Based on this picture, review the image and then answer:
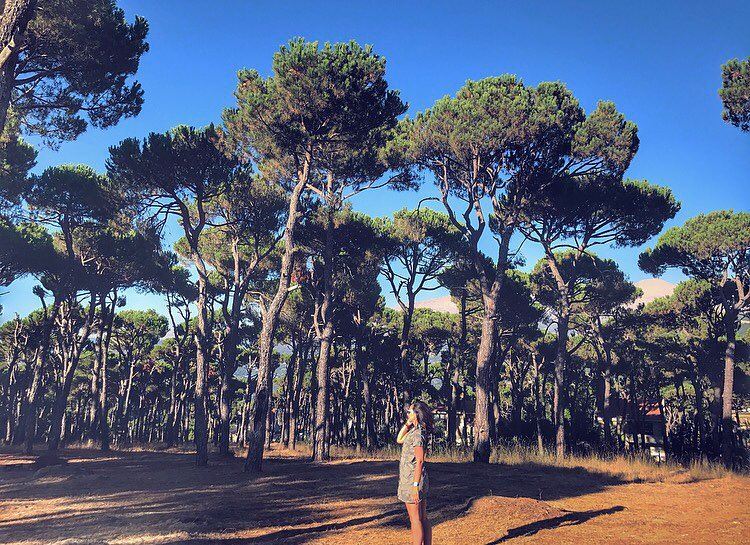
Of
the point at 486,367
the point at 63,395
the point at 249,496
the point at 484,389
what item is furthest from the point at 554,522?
the point at 63,395

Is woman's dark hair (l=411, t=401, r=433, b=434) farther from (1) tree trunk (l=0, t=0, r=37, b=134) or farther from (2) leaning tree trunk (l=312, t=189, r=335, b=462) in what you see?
(2) leaning tree trunk (l=312, t=189, r=335, b=462)

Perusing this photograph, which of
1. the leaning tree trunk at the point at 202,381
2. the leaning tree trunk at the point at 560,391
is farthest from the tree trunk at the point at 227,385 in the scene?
the leaning tree trunk at the point at 560,391

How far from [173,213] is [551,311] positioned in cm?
2126

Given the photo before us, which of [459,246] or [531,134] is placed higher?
[531,134]

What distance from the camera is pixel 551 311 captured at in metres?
29.9

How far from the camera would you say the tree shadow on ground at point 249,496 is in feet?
25.2

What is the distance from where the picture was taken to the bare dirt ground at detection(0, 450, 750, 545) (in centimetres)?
713

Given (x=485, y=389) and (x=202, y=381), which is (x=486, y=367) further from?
(x=202, y=381)

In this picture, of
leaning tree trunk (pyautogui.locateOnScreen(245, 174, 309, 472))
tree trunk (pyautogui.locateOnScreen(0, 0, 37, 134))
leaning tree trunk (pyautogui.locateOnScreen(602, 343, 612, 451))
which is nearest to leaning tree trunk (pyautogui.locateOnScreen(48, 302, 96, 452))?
leaning tree trunk (pyautogui.locateOnScreen(245, 174, 309, 472))

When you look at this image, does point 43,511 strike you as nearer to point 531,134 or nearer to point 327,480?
point 327,480

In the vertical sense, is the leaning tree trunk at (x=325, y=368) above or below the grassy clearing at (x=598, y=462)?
above

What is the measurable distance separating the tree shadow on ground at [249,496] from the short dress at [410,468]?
87.3 inches

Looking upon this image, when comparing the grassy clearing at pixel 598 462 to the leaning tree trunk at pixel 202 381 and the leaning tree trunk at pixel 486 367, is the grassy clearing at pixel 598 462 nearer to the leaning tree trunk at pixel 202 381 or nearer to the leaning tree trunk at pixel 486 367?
the leaning tree trunk at pixel 486 367

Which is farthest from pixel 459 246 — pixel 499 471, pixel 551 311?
pixel 499 471
